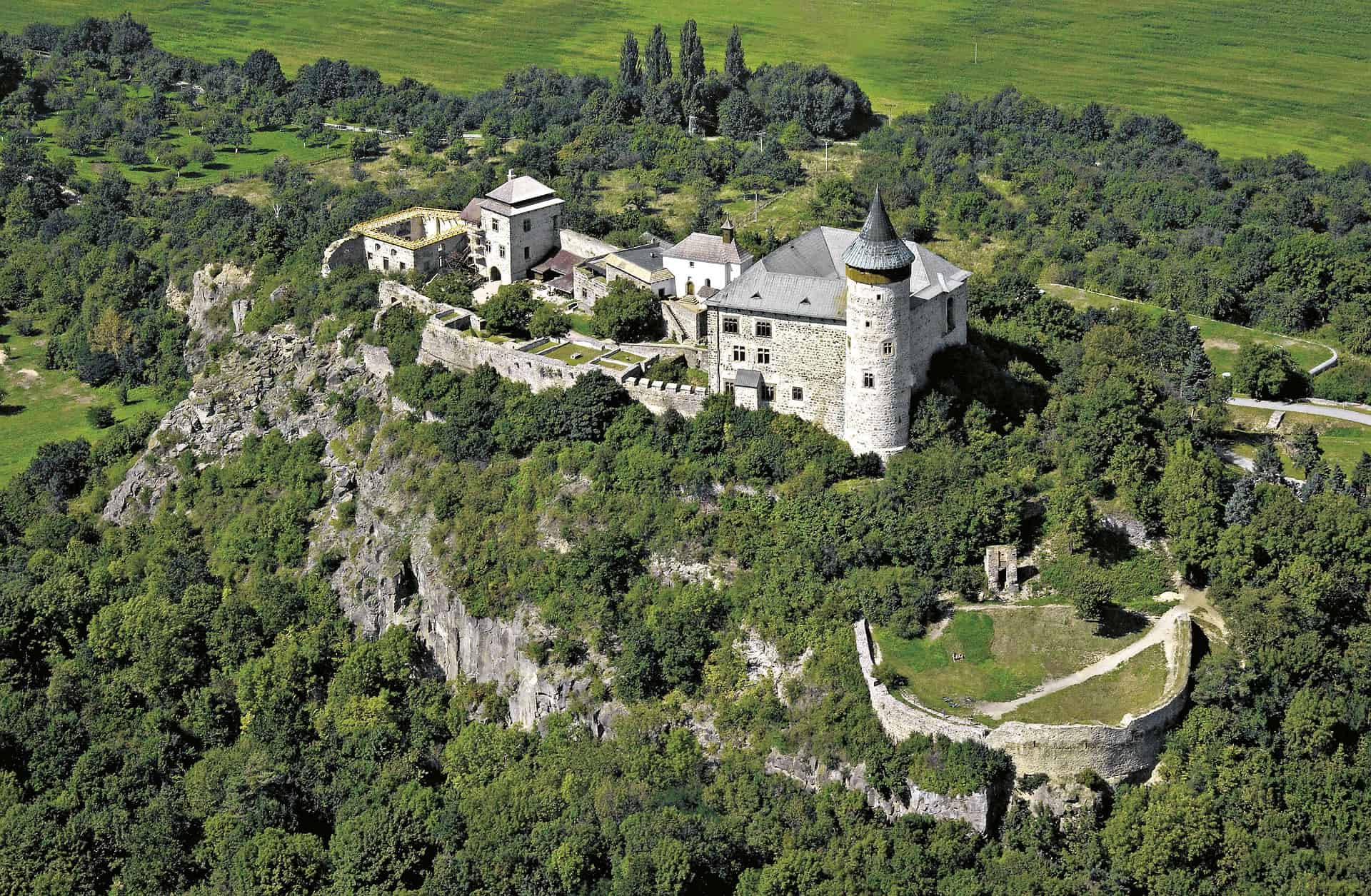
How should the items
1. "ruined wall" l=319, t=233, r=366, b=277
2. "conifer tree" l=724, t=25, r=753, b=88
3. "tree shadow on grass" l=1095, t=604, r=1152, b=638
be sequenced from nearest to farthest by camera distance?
"tree shadow on grass" l=1095, t=604, r=1152, b=638 < "ruined wall" l=319, t=233, r=366, b=277 < "conifer tree" l=724, t=25, r=753, b=88

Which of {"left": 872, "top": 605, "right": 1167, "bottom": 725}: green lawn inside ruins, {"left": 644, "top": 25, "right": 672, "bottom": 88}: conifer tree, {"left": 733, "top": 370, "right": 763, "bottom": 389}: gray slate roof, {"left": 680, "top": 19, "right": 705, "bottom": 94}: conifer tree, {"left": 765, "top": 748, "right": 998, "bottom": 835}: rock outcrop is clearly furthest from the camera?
{"left": 644, "top": 25, "right": 672, "bottom": 88}: conifer tree

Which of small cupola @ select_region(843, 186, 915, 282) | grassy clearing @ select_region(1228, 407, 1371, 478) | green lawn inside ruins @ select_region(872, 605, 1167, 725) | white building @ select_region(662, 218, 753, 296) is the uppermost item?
small cupola @ select_region(843, 186, 915, 282)

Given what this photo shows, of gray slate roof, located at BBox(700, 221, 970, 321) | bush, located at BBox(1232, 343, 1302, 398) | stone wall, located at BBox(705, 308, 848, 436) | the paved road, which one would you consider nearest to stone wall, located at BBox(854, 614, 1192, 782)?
stone wall, located at BBox(705, 308, 848, 436)

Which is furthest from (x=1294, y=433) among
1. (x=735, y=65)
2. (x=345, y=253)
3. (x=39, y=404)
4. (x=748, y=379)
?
(x=39, y=404)

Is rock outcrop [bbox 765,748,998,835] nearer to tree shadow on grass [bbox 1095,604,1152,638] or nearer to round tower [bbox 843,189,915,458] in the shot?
tree shadow on grass [bbox 1095,604,1152,638]

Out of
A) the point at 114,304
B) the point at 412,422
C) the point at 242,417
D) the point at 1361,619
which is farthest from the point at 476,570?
the point at 114,304

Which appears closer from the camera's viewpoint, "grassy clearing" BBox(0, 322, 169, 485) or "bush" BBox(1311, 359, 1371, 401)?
"bush" BBox(1311, 359, 1371, 401)

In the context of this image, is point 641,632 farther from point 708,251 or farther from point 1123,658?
point 708,251
